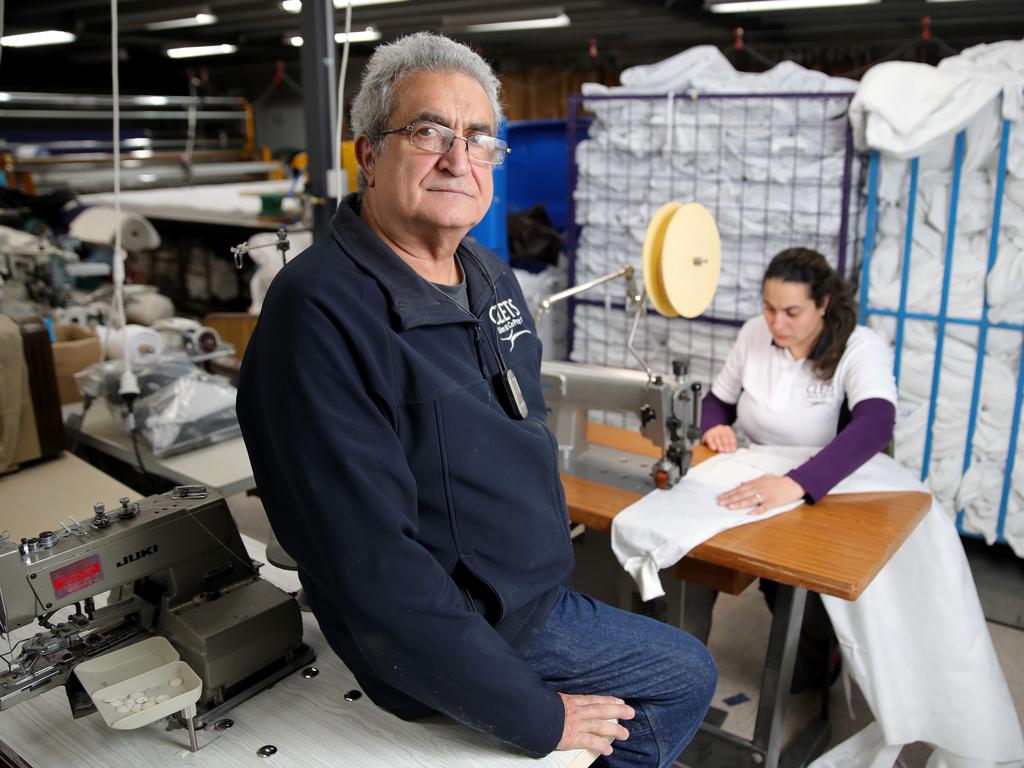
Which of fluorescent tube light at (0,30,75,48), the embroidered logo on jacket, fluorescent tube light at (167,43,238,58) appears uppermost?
fluorescent tube light at (167,43,238,58)

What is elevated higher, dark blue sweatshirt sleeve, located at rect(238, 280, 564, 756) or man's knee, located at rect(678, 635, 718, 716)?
dark blue sweatshirt sleeve, located at rect(238, 280, 564, 756)

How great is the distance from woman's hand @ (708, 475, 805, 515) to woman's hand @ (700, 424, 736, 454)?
1.05 ft

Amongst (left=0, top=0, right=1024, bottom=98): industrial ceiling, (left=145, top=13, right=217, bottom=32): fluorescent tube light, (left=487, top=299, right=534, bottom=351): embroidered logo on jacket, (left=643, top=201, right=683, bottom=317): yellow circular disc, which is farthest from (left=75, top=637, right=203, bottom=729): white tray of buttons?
(left=145, top=13, right=217, bottom=32): fluorescent tube light

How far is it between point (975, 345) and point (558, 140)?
262 cm

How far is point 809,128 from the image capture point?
3.23m

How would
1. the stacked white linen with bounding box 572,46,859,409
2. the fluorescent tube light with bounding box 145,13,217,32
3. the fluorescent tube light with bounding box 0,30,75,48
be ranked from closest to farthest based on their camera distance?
the stacked white linen with bounding box 572,46,859,409, the fluorescent tube light with bounding box 145,13,217,32, the fluorescent tube light with bounding box 0,30,75,48

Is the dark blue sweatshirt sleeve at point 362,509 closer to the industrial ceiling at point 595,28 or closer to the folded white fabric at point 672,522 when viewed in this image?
the folded white fabric at point 672,522

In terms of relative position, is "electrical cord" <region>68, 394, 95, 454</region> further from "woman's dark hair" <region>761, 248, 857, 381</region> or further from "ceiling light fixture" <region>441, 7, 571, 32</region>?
"ceiling light fixture" <region>441, 7, 571, 32</region>

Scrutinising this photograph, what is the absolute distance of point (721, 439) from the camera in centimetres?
233

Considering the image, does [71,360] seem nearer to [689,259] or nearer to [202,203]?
[689,259]

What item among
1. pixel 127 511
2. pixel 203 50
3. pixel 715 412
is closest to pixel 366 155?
pixel 127 511

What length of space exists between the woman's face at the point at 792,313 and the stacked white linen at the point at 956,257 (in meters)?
1.01

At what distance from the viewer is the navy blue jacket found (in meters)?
1.12

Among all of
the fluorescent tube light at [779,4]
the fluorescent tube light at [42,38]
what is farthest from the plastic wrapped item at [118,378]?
the fluorescent tube light at [42,38]
